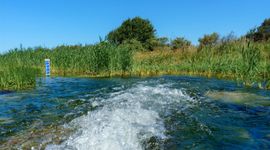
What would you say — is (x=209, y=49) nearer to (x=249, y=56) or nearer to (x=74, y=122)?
(x=249, y=56)

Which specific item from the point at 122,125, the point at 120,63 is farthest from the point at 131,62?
the point at 122,125

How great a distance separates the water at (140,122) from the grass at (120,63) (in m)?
3.21

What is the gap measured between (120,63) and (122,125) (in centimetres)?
1711

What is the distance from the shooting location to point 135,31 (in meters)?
64.6

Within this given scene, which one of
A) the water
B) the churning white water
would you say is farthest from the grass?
the churning white water

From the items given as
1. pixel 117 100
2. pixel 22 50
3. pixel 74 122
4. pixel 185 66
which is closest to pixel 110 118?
pixel 74 122

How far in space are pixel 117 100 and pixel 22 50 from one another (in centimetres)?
2301

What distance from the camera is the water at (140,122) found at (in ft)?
21.7

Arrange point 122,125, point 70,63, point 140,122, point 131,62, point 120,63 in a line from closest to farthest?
point 122,125 < point 140,122 < point 120,63 < point 131,62 < point 70,63

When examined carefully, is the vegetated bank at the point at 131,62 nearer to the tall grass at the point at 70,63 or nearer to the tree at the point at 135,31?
the tall grass at the point at 70,63

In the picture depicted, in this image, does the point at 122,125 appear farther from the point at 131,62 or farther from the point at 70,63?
the point at 70,63

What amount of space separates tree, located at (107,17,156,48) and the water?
169 ft

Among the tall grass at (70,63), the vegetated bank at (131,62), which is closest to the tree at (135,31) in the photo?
the vegetated bank at (131,62)

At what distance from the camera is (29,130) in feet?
25.9
